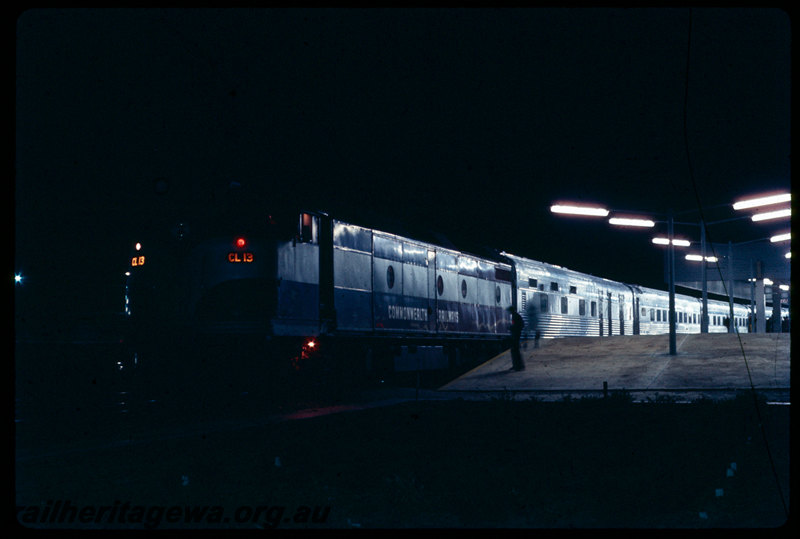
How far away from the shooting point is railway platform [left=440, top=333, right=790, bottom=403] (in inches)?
594

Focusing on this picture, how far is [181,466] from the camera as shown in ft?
24.3

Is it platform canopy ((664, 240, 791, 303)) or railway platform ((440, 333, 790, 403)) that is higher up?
platform canopy ((664, 240, 791, 303))

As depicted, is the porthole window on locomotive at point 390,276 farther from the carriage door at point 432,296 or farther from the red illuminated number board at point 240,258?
the red illuminated number board at point 240,258

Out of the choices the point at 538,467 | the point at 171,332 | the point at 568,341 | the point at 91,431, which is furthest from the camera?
the point at 568,341

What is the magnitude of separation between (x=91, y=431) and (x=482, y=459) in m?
6.25

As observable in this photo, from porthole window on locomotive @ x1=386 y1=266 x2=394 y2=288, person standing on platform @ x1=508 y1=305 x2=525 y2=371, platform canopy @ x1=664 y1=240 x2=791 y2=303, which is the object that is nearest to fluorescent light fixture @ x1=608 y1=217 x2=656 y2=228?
person standing on platform @ x1=508 y1=305 x2=525 y2=371

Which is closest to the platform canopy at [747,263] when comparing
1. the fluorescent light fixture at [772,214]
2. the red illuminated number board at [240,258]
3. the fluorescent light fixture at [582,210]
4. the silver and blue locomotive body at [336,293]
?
the fluorescent light fixture at [772,214]

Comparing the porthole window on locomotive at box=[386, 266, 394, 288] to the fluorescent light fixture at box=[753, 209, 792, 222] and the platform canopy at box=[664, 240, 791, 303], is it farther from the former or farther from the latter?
the platform canopy at box=[664, 240, 791, 303]

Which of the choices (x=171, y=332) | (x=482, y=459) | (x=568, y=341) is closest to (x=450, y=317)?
(x=568, y=341)

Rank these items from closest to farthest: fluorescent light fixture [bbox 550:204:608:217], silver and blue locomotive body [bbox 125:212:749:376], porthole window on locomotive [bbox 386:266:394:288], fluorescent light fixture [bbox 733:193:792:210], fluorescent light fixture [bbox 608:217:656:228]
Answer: silver and blue locomotive body [bbox 125:212:749:376] → porthole window on locomotive [bbox 386:266:394:288] → fluorescent light fixture [bbox 733:193:792:210] → fluorescent light fixture [bbox 550:204:608:217] → fluorescent light fixture [bbox 608:217:656:228]

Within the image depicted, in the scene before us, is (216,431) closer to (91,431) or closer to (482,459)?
(91,431)

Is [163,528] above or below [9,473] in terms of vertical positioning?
below

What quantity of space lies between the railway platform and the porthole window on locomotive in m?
2.93

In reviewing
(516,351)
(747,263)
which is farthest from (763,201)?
(747,263)
